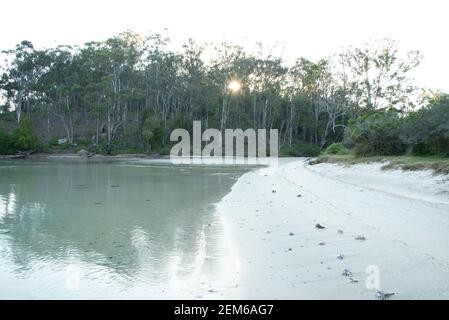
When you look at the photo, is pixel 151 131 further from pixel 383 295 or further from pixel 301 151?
pixel 383 295

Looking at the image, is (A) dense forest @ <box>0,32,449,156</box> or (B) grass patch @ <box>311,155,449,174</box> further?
(A) dense forest @ <box>0,32,449,156</box>

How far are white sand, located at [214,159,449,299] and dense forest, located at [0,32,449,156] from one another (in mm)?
39206

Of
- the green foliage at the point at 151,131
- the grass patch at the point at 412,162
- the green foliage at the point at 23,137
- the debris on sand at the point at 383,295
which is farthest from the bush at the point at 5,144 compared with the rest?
the debris on sand at the point at 383,295

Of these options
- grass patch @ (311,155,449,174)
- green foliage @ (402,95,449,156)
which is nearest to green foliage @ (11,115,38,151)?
grass patch @ (311,155,449,174)

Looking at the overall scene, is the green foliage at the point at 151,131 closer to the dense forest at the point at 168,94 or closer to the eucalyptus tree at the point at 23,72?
the dense forest at the point at 168,94

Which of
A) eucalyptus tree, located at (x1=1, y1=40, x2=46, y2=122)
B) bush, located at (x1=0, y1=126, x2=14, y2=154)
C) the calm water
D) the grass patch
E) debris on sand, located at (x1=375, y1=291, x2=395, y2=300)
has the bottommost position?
the calm water

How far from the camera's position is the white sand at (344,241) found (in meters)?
4.47

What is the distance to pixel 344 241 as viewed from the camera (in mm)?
6312

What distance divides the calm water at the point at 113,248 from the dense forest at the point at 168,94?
39.5 meters

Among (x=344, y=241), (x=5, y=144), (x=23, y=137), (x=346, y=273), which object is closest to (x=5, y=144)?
(x=5, y=144)

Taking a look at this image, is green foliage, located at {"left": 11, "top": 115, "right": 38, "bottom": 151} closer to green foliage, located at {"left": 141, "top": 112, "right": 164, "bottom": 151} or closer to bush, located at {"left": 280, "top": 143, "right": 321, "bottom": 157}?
green foliage, located at {"left": 141, "top": 112, "right": 164, "bottom": 151}

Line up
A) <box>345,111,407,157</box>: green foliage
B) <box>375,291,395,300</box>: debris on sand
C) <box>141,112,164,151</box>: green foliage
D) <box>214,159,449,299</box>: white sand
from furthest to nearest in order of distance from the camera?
1. <box>141,112,164,151</box>: green foliage
2. <box>345,111,407,157</box>: green foliage
3. <box>214,159,449,299</box>: white sand
4. <box>375,291,395,300</box>: debris on sand

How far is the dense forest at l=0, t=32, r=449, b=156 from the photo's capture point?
165 ft
